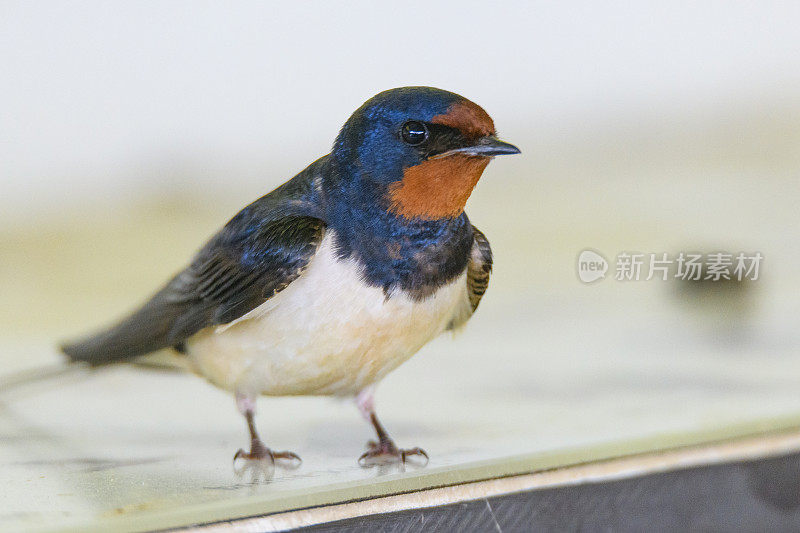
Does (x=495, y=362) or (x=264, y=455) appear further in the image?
(x=495, y=362)

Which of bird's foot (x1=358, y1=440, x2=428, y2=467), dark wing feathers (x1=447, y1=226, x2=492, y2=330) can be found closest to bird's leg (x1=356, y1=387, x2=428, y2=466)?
bird's foot (x1=358, y1=440, x2=428, y2=467)

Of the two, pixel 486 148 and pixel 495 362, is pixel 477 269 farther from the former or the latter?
pixel 495 362

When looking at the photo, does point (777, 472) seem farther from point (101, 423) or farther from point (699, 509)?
→ point (101, 423)

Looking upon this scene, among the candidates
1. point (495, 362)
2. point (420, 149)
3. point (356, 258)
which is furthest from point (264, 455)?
point (495, 362)

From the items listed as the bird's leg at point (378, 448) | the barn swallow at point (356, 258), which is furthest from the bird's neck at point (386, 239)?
the bird's leg at point (378, 448)

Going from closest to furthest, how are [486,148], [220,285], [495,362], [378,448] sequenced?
[486,148] → [220,285] → [378,448] → [495,362]

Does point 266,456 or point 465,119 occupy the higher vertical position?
→ point 465,119

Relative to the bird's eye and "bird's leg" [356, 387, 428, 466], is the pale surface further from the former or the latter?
the bird's eye
